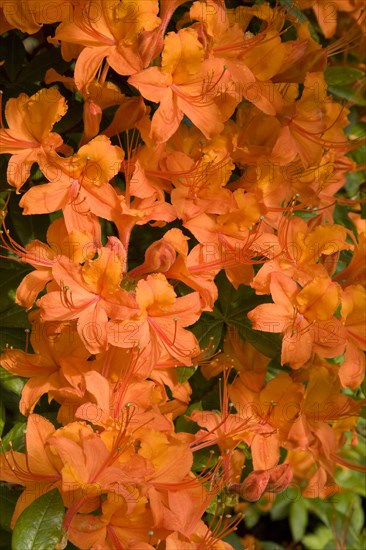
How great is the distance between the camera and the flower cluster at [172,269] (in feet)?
3.85

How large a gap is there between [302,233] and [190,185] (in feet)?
0.73

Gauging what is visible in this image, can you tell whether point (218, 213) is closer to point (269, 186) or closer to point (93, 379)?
point (269, 186)

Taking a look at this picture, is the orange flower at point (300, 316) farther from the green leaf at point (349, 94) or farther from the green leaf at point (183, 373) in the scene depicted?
the green leaf at point (349, 94)

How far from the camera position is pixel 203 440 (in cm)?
132

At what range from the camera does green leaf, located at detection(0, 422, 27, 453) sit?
1357 mm

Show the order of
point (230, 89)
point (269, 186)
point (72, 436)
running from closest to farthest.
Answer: point (72, 436)
point (230, 89)
point (269, 186)

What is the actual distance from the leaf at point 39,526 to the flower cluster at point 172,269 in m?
0.03

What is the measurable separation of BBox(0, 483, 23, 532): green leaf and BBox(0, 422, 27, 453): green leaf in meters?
0.06

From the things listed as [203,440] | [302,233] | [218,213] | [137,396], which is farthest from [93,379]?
[302,233]

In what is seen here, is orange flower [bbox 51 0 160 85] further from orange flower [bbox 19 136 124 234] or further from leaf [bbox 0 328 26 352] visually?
leaf [bbox 0 328 26 352]

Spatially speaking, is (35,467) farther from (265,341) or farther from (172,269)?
(265,341)

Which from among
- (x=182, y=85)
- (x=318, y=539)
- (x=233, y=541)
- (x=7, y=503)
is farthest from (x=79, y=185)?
(x=318, y=539)

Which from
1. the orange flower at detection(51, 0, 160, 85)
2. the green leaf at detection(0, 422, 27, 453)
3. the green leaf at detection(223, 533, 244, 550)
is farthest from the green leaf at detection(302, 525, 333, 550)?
the orange flower at detection(51, 0, 160, 85)

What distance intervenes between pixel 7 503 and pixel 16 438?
11cm
